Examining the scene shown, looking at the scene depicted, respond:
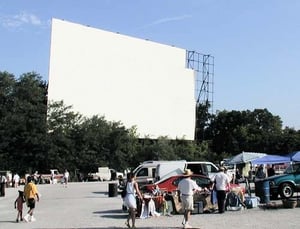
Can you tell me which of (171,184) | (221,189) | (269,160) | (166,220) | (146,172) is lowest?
(166,220)

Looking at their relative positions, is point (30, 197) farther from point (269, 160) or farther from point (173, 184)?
point (269, 160)

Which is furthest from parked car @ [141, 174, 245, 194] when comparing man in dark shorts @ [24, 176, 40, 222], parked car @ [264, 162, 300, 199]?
man in dark shorts @ [24, 176, 40, 222]

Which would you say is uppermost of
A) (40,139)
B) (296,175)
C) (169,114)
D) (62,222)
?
(169,114)

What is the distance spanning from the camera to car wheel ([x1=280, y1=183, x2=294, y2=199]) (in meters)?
25.0

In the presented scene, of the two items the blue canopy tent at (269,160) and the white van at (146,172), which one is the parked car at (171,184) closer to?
the white van at (146,172)

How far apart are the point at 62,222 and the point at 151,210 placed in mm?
3272

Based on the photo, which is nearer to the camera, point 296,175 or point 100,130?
point 296,175

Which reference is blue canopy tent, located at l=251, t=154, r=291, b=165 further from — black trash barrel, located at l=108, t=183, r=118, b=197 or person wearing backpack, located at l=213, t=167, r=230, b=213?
person wearing backpack, located at l=213, t=167, r=230, b=213

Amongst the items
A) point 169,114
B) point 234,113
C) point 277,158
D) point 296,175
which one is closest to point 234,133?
point 234,113

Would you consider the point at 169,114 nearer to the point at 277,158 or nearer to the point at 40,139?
the point at 40,139

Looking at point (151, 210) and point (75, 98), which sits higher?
point (75, 98)

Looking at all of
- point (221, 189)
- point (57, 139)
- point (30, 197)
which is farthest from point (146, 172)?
point (57, 139)

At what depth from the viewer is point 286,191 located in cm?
2516

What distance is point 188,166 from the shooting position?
97.8 ft
